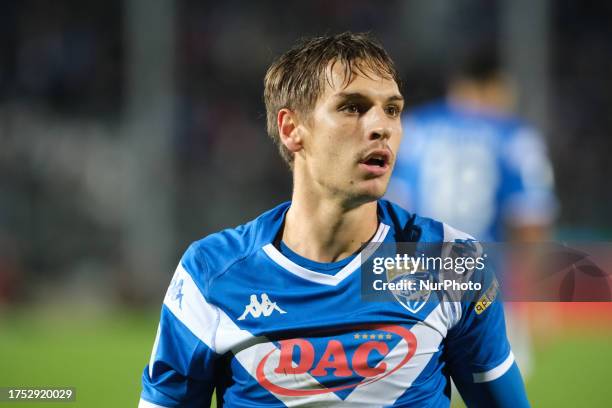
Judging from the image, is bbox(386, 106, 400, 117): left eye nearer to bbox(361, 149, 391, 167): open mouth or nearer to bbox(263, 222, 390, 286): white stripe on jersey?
bbox(361, 149, 391, 167): open mouth

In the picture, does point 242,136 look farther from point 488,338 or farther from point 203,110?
point 488,338

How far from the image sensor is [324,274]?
2.98 meters

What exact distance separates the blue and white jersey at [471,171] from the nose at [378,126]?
10.5 ft

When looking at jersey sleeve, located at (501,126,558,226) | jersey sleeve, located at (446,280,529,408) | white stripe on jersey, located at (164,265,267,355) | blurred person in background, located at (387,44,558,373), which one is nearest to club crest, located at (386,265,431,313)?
jersey sleeve, located at (446,280,529,408)

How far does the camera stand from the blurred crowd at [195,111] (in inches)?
462

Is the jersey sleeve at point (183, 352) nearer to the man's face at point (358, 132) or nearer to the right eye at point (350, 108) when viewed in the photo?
the man's face at point (358, 132)

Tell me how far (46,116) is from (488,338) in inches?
425

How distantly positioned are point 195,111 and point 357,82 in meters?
10.7

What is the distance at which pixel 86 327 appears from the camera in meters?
10.9

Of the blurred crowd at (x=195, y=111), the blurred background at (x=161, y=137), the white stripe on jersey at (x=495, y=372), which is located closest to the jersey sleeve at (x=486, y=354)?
the white stripe on jersey at (x=495, y=372)

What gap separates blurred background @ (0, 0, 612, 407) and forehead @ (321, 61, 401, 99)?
593 centimetres

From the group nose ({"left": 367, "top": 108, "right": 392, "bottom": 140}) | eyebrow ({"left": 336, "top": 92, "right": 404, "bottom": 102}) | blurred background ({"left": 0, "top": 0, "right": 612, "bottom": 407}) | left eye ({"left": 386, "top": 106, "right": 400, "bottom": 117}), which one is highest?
eyebrow ({"left": 336, "top": 92, "right": 404, "bottom": 102})

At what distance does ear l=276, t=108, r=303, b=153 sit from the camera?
3.18m

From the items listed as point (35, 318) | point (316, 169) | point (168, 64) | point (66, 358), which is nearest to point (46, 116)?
point (168, 64)
